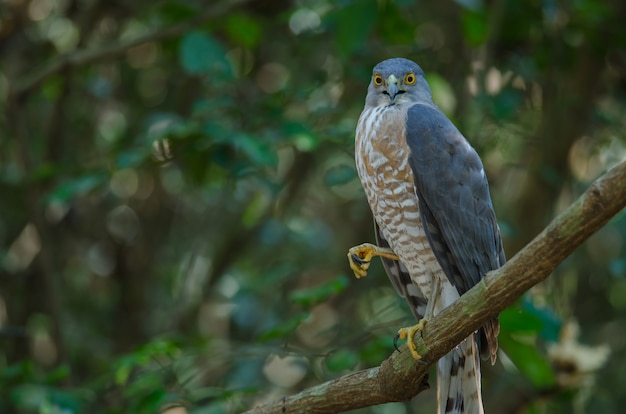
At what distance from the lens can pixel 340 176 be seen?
178 inches

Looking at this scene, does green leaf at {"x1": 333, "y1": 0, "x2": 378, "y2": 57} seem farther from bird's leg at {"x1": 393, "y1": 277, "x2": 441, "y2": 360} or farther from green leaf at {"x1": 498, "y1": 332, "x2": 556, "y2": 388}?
green leaf at {"x1": 498, "y1": 332, "x2": 556, "y2": 388}

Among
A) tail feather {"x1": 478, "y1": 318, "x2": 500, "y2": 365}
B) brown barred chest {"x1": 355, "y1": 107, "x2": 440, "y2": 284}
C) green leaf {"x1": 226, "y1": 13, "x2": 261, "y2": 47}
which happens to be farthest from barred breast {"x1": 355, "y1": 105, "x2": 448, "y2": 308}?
green leaf {"x1": 226, "y1": 13, "x2": 261, "y2": 47}

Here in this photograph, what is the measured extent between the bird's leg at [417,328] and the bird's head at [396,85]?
0.74m

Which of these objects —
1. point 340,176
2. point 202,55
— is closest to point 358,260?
point 340,176

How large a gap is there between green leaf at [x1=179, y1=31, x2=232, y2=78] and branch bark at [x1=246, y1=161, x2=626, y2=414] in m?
1.81

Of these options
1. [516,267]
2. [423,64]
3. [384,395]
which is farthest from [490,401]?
[516,267]

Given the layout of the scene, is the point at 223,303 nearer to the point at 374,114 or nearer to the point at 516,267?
the point at 374,114

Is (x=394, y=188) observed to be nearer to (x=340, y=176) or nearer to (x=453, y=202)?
(x=453, y=202)

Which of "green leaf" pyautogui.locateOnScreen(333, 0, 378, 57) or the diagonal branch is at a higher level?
the diagonal branch

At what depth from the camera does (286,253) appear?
6.40 meters

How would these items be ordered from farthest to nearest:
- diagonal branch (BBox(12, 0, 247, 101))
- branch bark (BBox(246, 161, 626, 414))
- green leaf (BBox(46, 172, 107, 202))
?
diagonal branch (BBox(12, 0, 247, 101)) → green leaf (BBox(46, 172, 107, 202)) → branch bark (BBox(246, 161, 626, 414))

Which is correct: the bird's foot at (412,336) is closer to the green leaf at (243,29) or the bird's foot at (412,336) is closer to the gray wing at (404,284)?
the gray wing at (404,284)

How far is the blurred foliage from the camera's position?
4.47m

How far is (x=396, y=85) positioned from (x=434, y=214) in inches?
23.8
